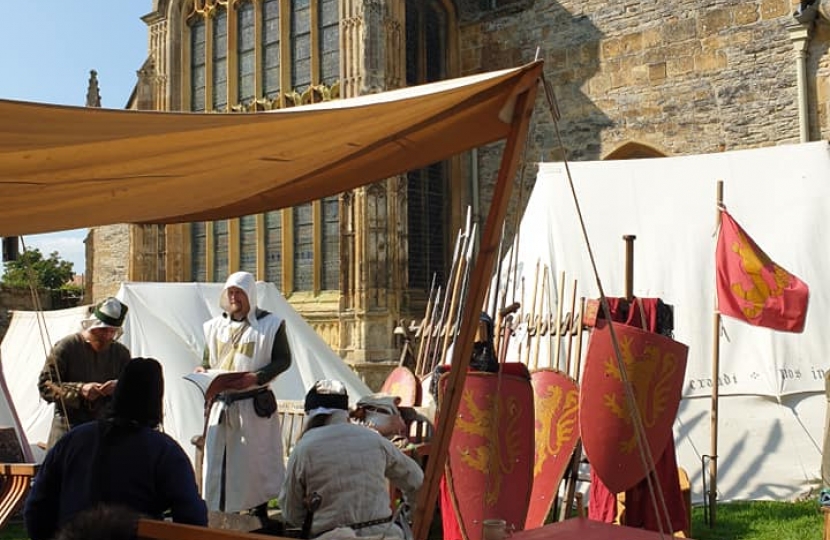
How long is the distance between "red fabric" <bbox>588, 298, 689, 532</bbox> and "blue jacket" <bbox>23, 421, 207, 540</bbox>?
2656 millimetres

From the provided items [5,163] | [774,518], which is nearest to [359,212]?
[774,518]

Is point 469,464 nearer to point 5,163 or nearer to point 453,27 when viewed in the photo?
point 5,163

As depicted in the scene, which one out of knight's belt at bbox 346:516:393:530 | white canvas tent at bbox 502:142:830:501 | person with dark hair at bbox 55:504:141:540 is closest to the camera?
person with dark hair at bbox 55:504:141:540

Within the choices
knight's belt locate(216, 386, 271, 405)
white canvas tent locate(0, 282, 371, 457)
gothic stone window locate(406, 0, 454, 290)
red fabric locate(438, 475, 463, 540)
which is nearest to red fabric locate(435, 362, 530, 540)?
red fabric locate(438, 475, 463, 540)

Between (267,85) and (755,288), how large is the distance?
370 inches

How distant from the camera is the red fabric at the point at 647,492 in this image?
14.9 feet

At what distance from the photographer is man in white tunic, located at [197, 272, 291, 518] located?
4383 mm

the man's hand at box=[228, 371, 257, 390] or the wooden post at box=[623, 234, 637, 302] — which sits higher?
the wooden post at box=[623, 234, 637, 302]

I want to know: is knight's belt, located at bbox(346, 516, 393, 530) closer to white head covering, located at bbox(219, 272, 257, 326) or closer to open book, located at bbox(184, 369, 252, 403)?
open book, located at bbox(184, 369, 252, 403)

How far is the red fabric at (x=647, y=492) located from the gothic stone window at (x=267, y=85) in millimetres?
8232

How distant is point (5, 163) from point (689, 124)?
930cm

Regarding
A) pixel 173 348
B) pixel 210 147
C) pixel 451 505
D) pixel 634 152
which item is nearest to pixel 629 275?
pixel 451 505

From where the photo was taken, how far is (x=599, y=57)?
11.5m

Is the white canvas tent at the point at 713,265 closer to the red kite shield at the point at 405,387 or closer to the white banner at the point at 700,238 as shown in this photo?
the white banner at the point at 700,238
